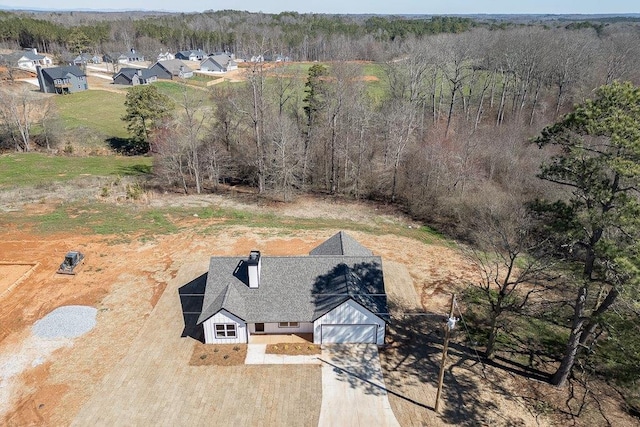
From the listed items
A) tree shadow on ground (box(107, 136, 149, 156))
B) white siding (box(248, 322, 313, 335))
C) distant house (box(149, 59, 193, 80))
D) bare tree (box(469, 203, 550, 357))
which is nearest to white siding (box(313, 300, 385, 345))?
white siding (box(248, 322, 313, 335))

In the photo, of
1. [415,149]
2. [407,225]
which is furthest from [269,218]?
[415,149]

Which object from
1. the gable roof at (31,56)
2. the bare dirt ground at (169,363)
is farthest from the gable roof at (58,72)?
the bare dirt ground at (169,363)

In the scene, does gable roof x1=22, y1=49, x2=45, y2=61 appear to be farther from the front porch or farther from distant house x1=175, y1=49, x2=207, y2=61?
the front porch

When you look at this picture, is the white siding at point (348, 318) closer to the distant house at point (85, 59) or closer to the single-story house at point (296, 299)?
the single-story house at point (296, 299)

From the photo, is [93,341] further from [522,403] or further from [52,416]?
[522,403]

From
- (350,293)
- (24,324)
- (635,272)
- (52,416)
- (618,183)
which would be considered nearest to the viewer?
(635,272)

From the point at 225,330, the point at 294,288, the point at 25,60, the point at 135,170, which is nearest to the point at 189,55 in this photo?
the point at 25,60

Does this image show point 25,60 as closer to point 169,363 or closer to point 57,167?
point 57,167
